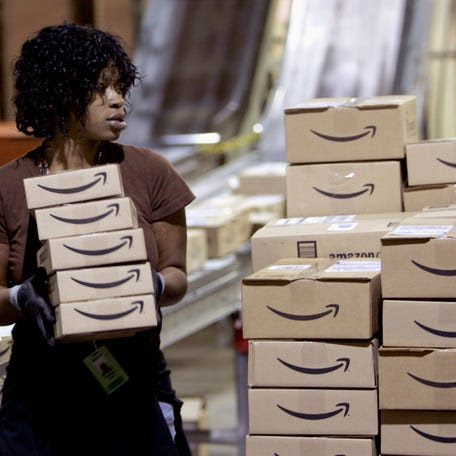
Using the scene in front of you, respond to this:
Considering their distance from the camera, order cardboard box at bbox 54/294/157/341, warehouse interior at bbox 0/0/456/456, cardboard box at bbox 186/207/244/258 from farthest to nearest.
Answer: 1. warehouse interior at bbox 0/0/456/456
2. cardboard box at bbox 186/207/244/258
3. cardboard box at bbox 54/294/157/341

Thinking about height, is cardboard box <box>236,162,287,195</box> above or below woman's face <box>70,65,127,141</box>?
below

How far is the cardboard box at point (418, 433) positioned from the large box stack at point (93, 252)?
0.62m

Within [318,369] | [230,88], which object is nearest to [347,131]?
[318,369]

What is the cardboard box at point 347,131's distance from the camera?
11.1 ft

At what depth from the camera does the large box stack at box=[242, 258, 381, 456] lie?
2.80 metres

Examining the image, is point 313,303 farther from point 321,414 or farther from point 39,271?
point 39,271

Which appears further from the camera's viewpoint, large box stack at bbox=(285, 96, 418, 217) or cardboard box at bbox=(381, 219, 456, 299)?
large box stack at bbox=(285, 96, 418, 217)

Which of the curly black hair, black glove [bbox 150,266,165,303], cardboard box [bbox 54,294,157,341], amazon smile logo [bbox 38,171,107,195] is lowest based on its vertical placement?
cardboard box [bbox 54,294,157,341]

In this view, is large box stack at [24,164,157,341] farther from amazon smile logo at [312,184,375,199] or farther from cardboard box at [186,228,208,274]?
cardboard box at [186,228,208,274]

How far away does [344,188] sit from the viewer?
11.2ft

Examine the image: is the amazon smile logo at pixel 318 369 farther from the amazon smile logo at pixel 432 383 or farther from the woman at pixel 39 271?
the woman at pixel 39 271

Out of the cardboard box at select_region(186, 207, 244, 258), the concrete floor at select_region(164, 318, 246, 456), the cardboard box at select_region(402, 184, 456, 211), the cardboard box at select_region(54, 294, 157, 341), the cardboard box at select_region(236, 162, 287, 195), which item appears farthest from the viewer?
the cardboard box at select_region(236, 162, 287, 195)

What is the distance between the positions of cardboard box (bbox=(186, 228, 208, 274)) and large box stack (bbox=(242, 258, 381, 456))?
76.2 inches

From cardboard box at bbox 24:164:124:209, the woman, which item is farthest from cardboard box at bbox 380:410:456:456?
cardboard box at bbox 24:164:124:209
